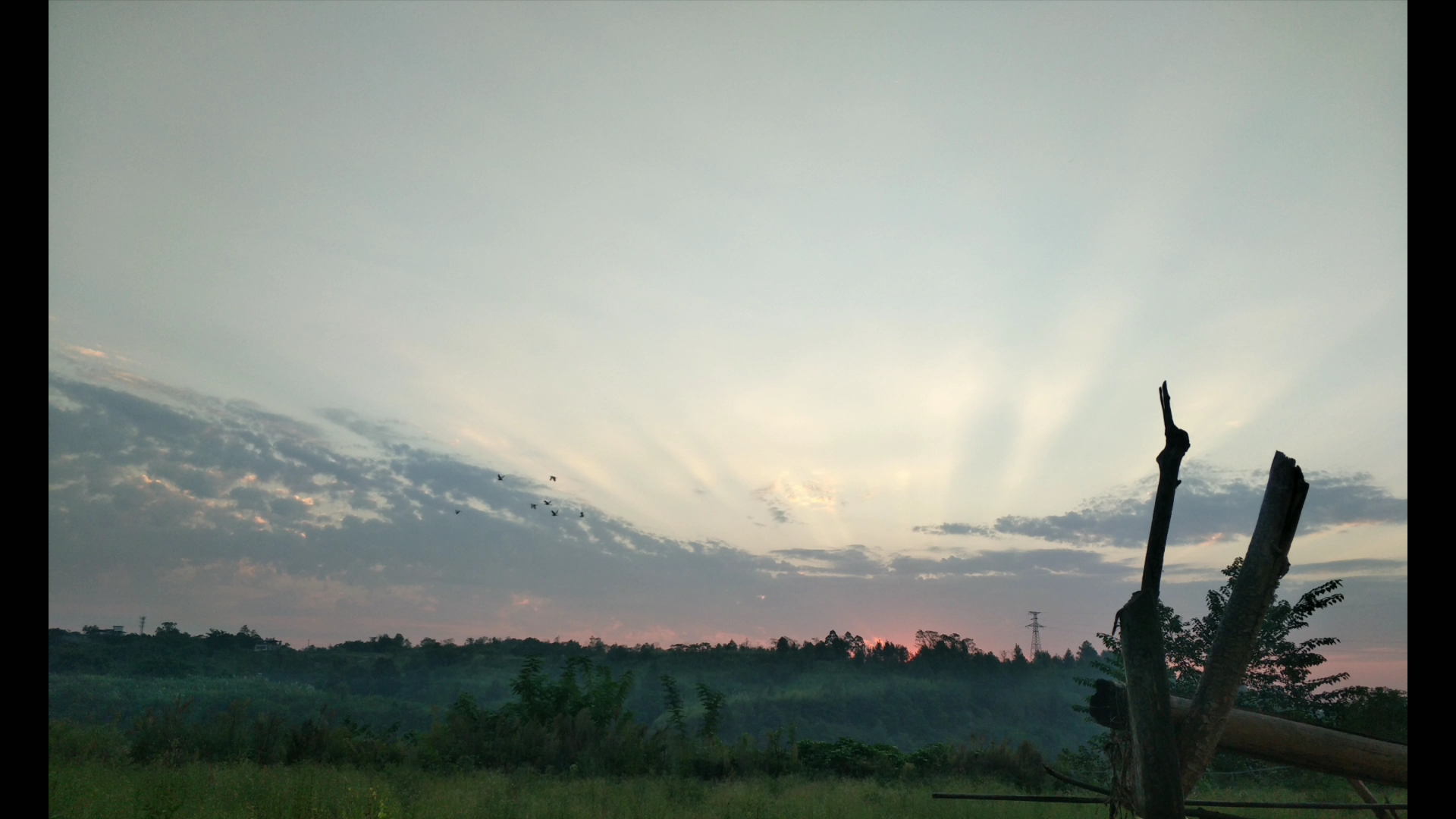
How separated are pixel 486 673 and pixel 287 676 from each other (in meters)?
13.0

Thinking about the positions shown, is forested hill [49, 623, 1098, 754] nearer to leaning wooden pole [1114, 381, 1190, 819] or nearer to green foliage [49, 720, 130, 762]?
green foliage [49, 720, 130, 762]

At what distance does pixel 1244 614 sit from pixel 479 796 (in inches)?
549

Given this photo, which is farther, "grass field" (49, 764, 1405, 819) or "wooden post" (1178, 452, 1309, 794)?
"grass field" (49, 764, 1405, 819)

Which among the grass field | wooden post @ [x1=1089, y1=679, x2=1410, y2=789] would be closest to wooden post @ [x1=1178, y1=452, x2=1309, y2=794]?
wooden post @ [x1=1089, y1=679, x2=1410, y2=789]

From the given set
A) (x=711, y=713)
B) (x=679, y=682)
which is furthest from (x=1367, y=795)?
(x=679, y=682)

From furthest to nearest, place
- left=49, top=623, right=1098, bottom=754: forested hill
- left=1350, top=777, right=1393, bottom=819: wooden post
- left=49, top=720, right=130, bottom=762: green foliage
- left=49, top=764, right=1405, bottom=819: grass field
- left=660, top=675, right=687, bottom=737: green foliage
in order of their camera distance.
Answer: left=49, top=623, right=1098, bottom=754: forested hill
left=660, top=675, right=687, bottom=737: green foliage
left=49, top=720, right=130, bottom=762: green foliage
left=49, top=764, right=1405, bottom=819: grass field
left=1350, top=777, right=1393, bottom=819: wooden post

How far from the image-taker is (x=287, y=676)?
49938 millimetres

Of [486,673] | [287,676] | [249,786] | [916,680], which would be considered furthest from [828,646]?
[249,786]

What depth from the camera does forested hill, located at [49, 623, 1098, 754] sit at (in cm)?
3894

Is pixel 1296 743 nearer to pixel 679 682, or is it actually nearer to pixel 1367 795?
pixel 1367 795

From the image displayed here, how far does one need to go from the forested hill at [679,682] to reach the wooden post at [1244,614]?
35692 mm

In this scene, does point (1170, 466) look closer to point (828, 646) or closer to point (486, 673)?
point (486, 673)

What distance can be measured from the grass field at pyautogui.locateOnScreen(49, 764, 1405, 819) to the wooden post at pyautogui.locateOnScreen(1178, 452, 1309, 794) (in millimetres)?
10161
